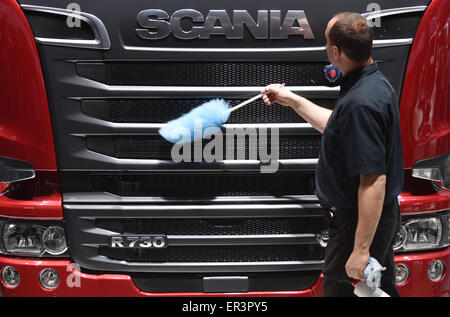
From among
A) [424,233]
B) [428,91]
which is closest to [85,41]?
[428,91]

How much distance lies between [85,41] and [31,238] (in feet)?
4.20

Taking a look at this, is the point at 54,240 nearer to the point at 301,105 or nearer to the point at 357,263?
the point at 301,105

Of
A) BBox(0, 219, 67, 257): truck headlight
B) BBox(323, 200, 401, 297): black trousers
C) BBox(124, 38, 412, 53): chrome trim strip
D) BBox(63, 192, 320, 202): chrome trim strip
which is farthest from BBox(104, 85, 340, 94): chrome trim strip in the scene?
BBox(0, 219, 67, 257): truck headlight

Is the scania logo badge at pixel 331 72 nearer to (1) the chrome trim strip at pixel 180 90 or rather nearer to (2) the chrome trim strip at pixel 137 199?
(1) the chrome trim strip at pixel 180 90

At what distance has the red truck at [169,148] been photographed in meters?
3.11

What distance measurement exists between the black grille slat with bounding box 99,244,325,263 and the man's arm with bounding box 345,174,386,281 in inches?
31.4

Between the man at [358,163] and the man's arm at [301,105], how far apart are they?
0.34 meters

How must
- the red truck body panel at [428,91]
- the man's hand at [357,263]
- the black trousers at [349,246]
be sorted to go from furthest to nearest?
1. the red truck body panel at [428,91]
2. the black trousers at [349,246]
3. the man's hand at [357,263]

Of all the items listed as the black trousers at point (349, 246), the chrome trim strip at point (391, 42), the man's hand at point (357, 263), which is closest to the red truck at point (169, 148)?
the chrome trim strip at point (391, 42)

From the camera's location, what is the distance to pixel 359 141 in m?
2.47
